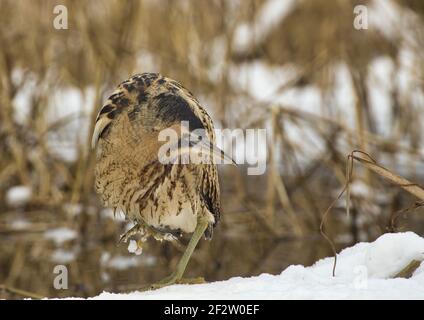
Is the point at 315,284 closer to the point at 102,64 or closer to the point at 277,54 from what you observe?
the point at 102,64

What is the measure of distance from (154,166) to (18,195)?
3.05 m

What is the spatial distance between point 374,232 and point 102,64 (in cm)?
197

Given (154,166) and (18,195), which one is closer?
(154,166)

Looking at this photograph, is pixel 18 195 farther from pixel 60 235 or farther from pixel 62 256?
pixel 62 256

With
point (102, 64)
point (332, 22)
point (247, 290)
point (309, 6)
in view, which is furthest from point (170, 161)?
point (309, 6)

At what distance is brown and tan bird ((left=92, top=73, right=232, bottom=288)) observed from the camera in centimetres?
303

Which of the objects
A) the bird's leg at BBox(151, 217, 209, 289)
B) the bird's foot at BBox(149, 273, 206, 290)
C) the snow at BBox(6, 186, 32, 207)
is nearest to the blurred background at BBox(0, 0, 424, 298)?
the snow at BBox(6, 186, 32, 207)

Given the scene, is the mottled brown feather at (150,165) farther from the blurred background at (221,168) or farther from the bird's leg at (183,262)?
the blurred background at (221,168)

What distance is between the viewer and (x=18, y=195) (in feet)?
19.3

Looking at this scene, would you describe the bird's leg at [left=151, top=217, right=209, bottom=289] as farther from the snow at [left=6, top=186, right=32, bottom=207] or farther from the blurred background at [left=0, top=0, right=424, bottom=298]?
the snow at [left=6, top=186, right=32, bottom=207]

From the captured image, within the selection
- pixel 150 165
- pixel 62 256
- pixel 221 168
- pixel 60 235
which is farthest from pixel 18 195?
pixel 150 165

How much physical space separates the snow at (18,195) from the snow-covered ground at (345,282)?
3197mm

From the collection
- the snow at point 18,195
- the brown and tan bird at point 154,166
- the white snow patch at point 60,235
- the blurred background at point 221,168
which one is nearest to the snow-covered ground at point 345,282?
the brown and tan bird at point 154,166

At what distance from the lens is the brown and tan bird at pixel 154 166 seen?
303cm
